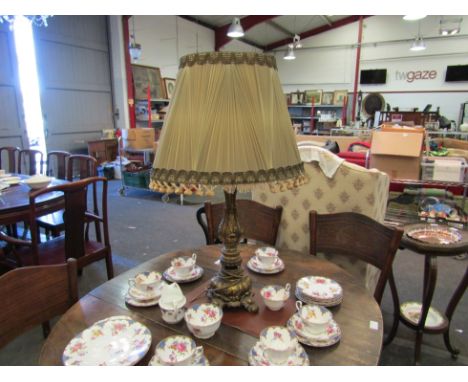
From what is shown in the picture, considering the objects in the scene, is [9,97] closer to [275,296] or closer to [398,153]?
[398,153]

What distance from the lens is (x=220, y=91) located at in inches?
30.0

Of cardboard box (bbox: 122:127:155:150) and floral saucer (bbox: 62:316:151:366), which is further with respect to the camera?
cardboard box (bbox: 122:127:155:150)

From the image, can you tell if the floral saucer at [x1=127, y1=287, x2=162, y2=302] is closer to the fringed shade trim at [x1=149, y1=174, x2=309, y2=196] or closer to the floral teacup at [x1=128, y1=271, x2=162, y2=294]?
the floral teacup at [x1=128, y1=271, x2=162, y2=294]

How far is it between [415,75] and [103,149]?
7.91m

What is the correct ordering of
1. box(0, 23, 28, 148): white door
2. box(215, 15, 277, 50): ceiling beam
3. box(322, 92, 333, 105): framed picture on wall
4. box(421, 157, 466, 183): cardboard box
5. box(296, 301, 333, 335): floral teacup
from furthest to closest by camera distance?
box(322, 92, 333, 105): framed picture on wall < box(215, 15, 277, 50): ceiling beam < box(0, 23, 28, 148): white door < box(421, 157, 466, 183): cardboard box < box(296, 301, 333, 335): floral teacup

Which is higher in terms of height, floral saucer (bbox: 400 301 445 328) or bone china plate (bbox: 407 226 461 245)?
bone china plate (bbox: 407 226 461 245)

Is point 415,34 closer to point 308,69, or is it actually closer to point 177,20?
point 308,69

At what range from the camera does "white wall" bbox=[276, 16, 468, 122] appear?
820 cm

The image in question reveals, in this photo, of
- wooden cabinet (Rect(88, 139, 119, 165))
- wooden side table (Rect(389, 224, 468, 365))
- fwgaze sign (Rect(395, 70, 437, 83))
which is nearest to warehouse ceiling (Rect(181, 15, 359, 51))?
fwgaze sign (Rect(395, 70, 437, 83))

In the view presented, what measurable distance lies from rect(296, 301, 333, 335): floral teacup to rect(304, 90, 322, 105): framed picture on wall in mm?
9113

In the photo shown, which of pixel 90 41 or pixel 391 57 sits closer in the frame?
pixel 90 41

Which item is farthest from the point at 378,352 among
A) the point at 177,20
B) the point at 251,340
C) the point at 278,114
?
the point at 177,20
